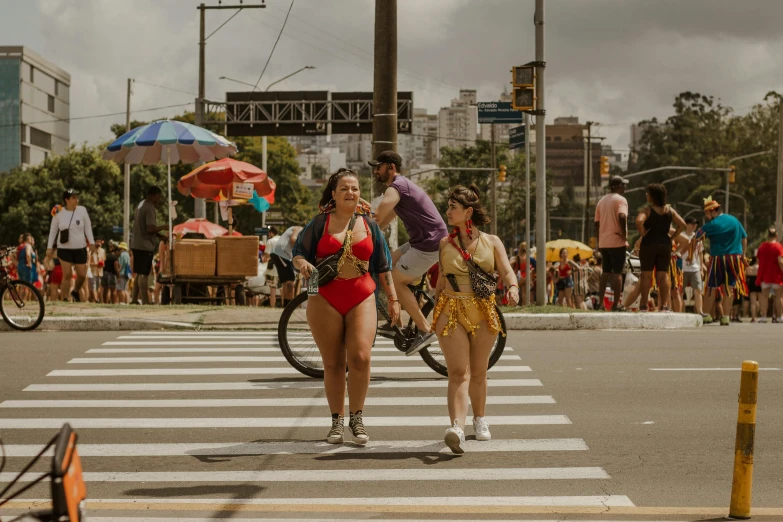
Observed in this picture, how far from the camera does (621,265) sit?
1608 centimetres

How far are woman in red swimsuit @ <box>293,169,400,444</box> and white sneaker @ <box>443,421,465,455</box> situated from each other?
2.20 feet

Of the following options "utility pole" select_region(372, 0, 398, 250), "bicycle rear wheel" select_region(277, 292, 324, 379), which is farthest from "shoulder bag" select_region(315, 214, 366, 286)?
"utility pole" select_region(372, 0, 398, 250)

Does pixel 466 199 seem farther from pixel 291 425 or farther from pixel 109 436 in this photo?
pixel 109 436

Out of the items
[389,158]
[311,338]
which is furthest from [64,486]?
[311,338]

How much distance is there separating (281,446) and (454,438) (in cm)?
129

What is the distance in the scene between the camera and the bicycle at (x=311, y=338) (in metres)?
9.93

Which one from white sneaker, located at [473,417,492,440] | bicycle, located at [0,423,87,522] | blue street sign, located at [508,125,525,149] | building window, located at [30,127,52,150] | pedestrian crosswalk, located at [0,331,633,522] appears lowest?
pedestrian crosswalk, located at [0,331,633,522]

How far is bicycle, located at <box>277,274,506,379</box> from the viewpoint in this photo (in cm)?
993

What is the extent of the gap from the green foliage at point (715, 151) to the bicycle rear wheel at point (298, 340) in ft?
237

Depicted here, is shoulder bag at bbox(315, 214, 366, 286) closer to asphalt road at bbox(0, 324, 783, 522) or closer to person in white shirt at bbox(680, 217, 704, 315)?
asphalt road at bbox(0, 324, 783, 522)

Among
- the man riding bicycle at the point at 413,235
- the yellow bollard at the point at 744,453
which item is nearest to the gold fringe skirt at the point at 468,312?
the yellow bollard at the point at 744,453

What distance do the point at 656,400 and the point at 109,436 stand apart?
4440 millimetres

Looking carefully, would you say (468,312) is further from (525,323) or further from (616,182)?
(616,182)

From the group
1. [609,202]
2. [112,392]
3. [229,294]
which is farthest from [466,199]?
[229,294]
